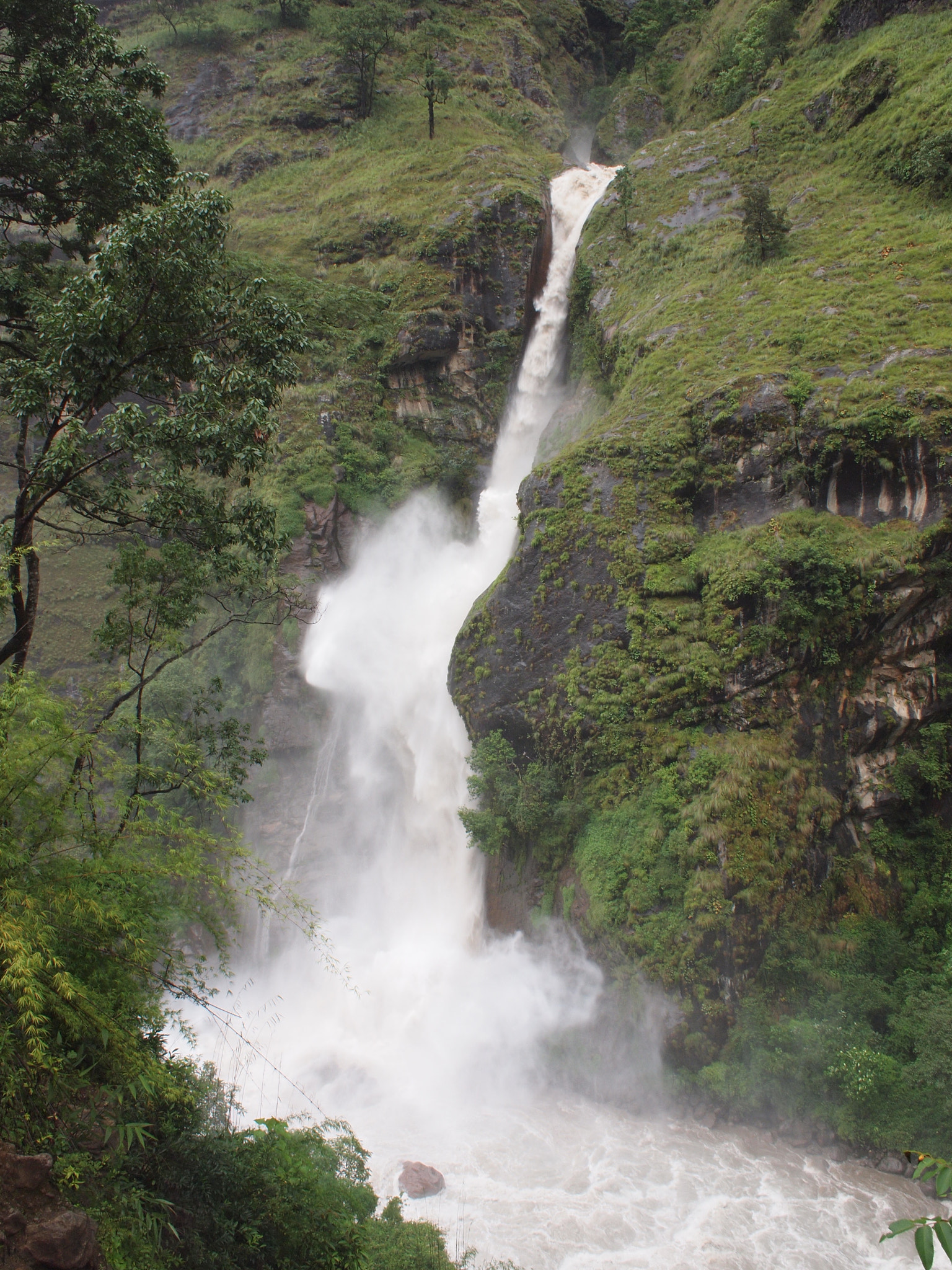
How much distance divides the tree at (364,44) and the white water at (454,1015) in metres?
23.5

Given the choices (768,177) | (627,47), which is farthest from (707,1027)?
(627,47)

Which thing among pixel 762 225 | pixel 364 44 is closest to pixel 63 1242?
pixel 762 225

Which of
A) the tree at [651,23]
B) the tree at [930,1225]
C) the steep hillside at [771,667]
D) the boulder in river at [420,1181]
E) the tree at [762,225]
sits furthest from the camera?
the tree at [651,23]

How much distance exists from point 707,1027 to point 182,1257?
10773mm


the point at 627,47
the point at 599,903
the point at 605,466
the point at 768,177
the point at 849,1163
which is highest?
the point at 627,47

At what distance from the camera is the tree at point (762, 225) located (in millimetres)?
19344

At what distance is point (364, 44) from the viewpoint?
39656 millimetres

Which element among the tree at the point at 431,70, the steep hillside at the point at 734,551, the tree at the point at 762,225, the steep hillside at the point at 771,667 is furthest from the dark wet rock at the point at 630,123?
the tree at the point at 762,225

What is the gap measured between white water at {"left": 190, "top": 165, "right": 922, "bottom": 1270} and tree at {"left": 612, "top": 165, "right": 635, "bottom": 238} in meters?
2.95

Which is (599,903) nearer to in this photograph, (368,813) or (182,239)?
(368,813)

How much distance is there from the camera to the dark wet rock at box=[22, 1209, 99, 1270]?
3830 millimetres

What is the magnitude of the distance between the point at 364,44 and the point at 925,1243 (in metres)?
52.1

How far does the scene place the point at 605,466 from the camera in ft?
56.9

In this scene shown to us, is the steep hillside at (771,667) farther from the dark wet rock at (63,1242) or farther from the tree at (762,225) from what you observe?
the dark wet rock at (63,1242)
